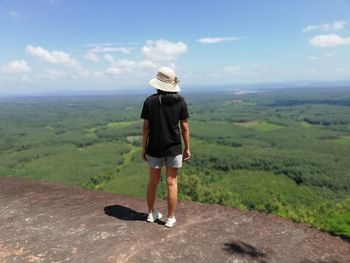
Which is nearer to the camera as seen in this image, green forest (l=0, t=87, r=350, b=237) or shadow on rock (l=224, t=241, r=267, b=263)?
shadow on rock (l=224, t=241, r=267, b=263)

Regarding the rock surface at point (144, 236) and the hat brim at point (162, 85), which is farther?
the hat brim at point (162, 85)

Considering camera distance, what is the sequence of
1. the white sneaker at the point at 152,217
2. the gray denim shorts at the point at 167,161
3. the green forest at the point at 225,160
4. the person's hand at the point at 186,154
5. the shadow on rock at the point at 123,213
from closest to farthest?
1. the gray denim shorts at the point at 167,161
2. the person's hand at the point at 186,154
3. the white sneaker at the point at 152,217
4. the shadow on rock at the point at 123,213
5. the green forest at the point at 225,160

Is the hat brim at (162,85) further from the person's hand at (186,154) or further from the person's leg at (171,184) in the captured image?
the person's leg at (171,184)

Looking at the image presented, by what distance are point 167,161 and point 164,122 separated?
0.60 metres

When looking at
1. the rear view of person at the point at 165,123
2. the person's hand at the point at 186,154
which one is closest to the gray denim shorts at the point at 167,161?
the rear view of person at the point at 165,123

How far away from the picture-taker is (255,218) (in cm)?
678

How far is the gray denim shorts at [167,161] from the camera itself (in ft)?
19.0

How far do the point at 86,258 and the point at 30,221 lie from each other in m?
1.97

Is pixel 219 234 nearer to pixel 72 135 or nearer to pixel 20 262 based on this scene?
pixel 20 262

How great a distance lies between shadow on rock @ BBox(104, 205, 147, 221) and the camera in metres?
6.57

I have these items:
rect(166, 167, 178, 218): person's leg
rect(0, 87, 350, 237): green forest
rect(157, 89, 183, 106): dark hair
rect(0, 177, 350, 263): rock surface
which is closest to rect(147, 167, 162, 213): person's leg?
rect(166, 167, 178, 218): person's leg

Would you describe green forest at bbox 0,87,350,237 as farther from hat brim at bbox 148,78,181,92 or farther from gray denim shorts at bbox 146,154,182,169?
hat brim at bbox 148,78,181,92

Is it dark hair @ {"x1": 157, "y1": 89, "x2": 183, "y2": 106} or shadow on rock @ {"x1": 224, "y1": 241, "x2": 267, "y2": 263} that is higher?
dark hair @ {"x1": 157, "y1": 89, "x2": 183, "y2": 106}

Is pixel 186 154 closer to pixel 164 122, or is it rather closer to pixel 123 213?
pixel 164 122
